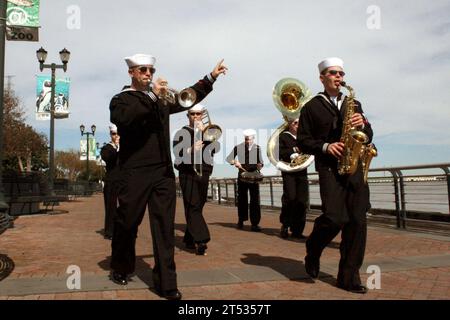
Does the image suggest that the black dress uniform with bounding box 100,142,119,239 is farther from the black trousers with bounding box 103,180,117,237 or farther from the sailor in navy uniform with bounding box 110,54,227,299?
the sailor in navy uniform with bounding box 110,54,227,299

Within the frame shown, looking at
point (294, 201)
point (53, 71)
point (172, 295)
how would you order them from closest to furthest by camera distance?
1. point (172, 295)
2. point (294, 201)
3. point (53, 71)

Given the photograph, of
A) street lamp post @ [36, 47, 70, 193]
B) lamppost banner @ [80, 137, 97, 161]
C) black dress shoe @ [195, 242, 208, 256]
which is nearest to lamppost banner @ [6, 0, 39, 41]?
black dress shoe @ [195, 242, 208, 256]

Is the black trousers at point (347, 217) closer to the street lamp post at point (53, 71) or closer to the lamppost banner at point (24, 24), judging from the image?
the lamppost banner at point (24, 24)

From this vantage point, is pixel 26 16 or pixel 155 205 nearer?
pixel 155 205

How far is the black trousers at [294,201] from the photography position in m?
7.86

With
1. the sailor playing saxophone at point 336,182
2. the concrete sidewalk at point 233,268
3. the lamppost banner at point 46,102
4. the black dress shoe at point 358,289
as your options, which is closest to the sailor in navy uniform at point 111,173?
the concrete sidewalk at point 233,268

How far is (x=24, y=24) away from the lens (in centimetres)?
956

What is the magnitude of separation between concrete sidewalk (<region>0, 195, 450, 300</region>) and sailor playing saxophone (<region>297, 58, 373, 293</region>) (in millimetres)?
289

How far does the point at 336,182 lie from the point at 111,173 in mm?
4566

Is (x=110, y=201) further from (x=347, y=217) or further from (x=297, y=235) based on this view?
(x=347, y=217)

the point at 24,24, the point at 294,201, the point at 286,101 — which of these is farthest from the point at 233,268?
the point at 24,24

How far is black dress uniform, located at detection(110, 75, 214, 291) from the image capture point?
13.2 ft

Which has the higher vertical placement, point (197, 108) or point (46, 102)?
point (46, 102)

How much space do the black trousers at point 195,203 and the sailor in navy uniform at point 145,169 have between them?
190 cm
